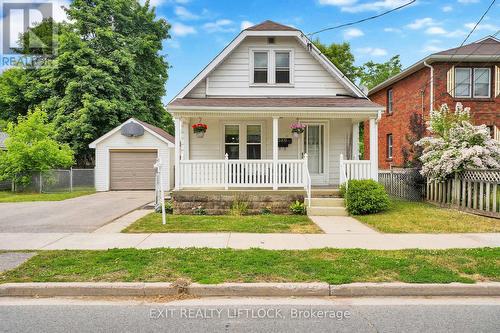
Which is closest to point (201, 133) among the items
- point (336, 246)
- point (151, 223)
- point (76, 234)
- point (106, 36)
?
point (151, 223)

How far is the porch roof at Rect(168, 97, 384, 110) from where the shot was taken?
36.9 feet

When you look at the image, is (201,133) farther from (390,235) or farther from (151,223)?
(390,235)

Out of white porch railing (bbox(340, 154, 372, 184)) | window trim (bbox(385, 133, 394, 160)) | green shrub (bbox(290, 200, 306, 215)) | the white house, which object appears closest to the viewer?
green shrub (bbox(290, 200, 306, 215))

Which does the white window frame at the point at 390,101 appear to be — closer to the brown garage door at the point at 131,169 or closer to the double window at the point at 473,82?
the double window at the point at 473,82

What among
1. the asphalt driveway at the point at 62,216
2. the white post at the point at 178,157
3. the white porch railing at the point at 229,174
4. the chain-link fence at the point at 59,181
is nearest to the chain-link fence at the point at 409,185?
the white porch railing at the point at 229,174

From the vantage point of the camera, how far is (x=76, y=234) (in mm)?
7668

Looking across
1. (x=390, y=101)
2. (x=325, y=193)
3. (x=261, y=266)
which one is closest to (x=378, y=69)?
(x=390, y=101)

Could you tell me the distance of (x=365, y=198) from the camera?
10125mm

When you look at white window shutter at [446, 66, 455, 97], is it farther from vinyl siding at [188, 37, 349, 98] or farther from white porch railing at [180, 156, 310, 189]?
white porch railing at [180, 156, 310, 189]

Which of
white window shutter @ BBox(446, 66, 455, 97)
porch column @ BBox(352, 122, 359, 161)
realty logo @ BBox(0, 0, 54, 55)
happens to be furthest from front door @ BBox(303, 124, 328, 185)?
realty logo @ BBox(0, 0, 54, 55)

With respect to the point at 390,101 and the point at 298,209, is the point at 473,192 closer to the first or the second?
the point at 298,209

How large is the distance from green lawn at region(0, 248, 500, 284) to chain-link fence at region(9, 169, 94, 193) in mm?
14334

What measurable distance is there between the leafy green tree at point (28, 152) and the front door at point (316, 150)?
525 inches

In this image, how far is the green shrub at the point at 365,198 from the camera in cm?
1012
